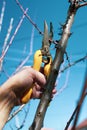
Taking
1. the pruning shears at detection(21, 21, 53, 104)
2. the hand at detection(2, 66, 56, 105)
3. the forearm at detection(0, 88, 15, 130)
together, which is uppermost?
the pruning shears at detection(21, 21, 53, 104)

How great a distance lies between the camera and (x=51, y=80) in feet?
3.76

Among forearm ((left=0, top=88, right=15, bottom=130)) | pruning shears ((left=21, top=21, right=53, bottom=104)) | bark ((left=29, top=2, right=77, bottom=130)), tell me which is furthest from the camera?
pruning shears ((left=21, top=21, right=53, bottom=104))

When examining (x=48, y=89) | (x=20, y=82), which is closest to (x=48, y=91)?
(x=48, y=89)

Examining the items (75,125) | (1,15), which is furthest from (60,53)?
(1,15)

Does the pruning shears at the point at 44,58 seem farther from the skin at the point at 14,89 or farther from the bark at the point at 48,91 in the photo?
the skin at the point at 14,89

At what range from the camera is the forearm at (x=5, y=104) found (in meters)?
0.99

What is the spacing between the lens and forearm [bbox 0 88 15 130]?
3.24 feet

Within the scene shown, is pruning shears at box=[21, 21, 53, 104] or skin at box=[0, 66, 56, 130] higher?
pruning shears at box=[21, 21, 53, 104]

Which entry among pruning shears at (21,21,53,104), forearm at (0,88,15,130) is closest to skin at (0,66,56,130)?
forearm at (0,88,15,130)

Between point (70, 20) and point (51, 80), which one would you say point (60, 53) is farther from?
point (70, 20)

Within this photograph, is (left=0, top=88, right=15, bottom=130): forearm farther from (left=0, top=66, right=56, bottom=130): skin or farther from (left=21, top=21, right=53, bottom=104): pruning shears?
(left=21, top=21, right=53, bottom=104): pruning shears

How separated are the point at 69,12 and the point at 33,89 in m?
0.59

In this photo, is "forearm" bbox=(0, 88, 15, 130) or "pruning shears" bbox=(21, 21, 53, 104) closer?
"forearm" bbox=(0, 88, 15, 130)

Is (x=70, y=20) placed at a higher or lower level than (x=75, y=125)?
higher
